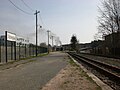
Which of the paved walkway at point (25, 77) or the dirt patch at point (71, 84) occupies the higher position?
the paved walkway at point (25, 77)

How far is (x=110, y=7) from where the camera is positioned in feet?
225

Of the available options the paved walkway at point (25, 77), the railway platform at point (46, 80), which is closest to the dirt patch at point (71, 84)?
the railway platform at point (46, 80)

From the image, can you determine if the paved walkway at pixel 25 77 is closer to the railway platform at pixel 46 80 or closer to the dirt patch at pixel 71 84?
the railway platform at pixel 46 80

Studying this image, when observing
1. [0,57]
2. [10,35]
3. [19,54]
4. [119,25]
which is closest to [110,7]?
[119,25]

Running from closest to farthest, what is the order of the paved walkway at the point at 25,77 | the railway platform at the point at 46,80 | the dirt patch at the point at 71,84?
1. the dirt patch at the point at 71,84
2. the railway platform at the point at 46,80
3. the paved walkway at the point at 25,77

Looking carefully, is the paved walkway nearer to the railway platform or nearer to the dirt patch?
the railway platform

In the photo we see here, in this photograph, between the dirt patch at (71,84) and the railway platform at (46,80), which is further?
the railway platform at (46,80)

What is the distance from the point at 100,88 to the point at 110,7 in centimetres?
6119

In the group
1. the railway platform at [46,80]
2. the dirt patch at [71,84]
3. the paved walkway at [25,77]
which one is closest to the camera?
the dirt patch at [71,84]

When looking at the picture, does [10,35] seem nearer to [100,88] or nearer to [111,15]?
[100,88]

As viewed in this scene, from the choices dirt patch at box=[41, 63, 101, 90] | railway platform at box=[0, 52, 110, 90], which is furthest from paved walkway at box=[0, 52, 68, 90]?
dirt patch at box=[41, 63, 101, 90]

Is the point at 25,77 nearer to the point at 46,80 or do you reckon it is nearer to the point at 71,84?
the point at 46,80

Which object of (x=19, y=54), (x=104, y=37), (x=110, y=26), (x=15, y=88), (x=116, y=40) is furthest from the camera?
(x=104, y=37)

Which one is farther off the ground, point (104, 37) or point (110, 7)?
point (110, 7)
